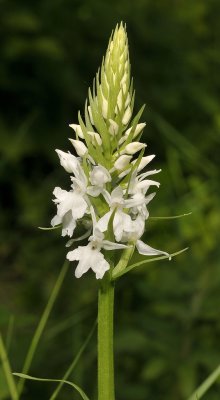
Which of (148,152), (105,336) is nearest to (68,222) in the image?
(105,336)

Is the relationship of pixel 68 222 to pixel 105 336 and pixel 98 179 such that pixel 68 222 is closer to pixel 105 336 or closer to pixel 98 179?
pixel 98 179

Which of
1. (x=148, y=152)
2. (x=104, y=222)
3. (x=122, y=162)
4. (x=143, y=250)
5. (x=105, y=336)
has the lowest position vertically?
(x=148, y=152)

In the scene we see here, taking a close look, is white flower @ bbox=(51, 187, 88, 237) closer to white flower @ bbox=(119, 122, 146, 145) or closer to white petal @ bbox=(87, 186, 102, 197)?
white petal @ bbox=(87, 186, 102, 197)

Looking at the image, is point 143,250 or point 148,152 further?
point 148,152

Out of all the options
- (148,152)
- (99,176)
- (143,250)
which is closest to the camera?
(99,176)

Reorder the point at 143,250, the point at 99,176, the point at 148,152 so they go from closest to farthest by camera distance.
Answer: the point at 99,176, the point at 143,250, the point at 148,152

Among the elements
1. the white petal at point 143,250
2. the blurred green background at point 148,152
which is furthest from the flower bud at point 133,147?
the blurred green background at point 148,152

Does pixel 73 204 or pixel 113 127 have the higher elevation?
pixel 113 127

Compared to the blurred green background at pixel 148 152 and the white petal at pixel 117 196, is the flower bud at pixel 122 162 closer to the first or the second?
the white petal at pixel 117 196
